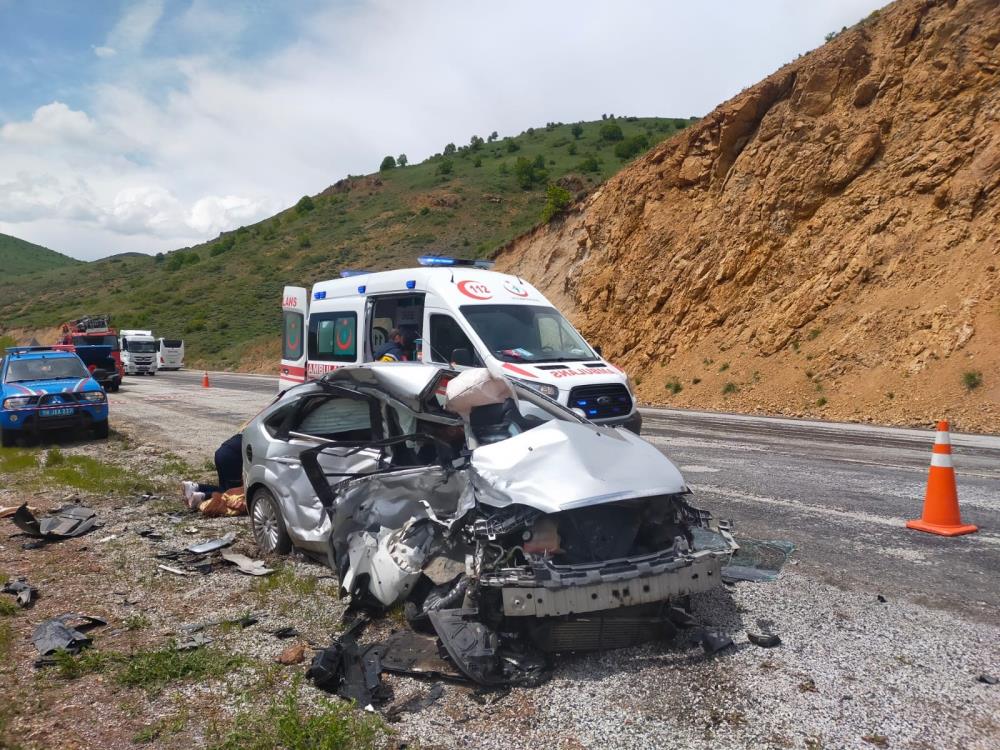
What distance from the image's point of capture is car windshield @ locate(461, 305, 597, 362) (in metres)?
9.37

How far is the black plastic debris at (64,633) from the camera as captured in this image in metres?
4.48

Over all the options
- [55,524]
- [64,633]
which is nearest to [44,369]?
[55,524]

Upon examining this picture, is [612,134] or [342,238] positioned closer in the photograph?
[342,238]

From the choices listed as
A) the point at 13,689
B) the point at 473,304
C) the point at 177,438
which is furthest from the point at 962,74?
the point at 13,689

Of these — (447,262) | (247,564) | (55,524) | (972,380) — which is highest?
Answer: (447,262)

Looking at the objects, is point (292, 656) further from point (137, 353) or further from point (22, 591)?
point (137, 353)

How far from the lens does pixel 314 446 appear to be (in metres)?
5.64

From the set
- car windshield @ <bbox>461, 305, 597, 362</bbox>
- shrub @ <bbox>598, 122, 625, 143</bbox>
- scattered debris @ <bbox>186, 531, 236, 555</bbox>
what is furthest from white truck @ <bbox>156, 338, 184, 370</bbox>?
shrub @ <bbox>598, 122, 625, 143</bbox>

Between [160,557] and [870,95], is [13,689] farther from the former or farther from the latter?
[870,95]

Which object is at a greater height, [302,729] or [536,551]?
[536,551]

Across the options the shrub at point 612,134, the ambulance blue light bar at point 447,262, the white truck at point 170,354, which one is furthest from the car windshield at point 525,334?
the shrub at point 612,134

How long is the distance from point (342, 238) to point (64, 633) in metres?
68.9

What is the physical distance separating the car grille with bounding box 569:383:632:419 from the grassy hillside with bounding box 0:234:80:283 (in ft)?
524

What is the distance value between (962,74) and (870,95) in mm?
2555
